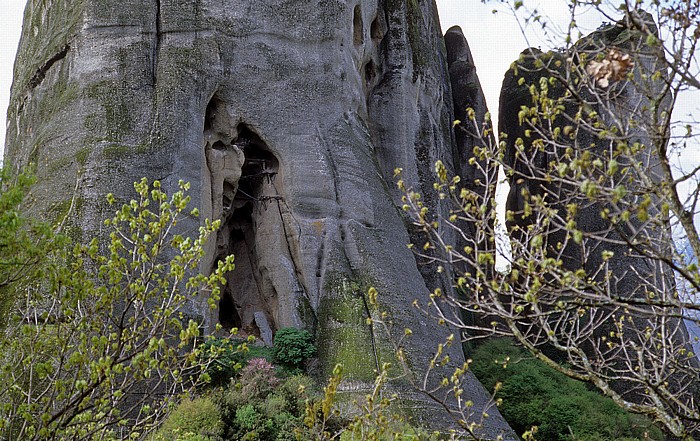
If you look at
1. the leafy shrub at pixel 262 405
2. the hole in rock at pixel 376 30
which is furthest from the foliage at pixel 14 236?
the hole in rock at pixel 376 30

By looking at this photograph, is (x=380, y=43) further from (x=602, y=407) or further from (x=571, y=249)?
(x=602, y=407)

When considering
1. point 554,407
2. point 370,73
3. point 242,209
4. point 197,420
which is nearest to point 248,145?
point 242,209

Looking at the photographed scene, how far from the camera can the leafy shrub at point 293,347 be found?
52.3 feet

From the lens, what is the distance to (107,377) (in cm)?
→ 620

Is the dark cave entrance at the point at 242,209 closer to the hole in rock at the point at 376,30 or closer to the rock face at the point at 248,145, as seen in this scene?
the rock face at the point at 248,145

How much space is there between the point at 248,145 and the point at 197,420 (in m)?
7.10

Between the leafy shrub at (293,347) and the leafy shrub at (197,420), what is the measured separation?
8.12 feet

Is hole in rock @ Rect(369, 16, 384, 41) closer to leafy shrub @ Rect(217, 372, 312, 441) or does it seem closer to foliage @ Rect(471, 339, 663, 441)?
foliage @ Rect(471, 339, 663, 441)

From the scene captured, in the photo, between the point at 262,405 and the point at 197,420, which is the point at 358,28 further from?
the point at 197,420

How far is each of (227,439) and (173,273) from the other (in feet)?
25.7

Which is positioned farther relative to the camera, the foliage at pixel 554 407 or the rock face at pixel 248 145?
the foliage at pixel 554 407

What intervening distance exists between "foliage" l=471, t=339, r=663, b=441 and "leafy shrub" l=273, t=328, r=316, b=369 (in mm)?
5880

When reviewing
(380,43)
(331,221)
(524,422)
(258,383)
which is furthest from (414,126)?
(258,383)

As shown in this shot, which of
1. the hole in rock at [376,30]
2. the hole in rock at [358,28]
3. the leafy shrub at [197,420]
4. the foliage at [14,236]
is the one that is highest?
the hole in rock at [376,30]
